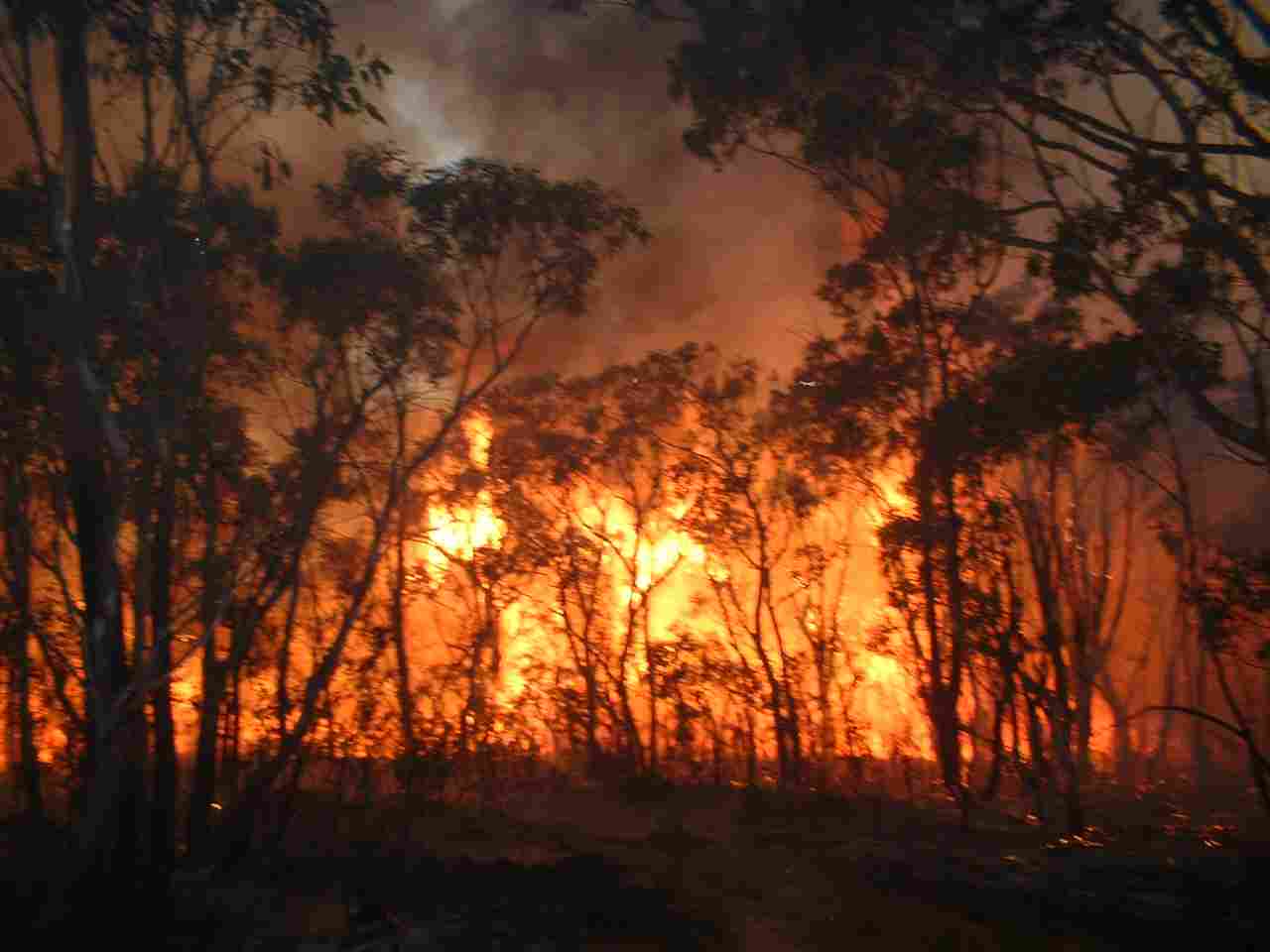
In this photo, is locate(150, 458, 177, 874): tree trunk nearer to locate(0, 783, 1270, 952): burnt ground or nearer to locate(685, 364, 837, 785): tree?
locate(0, 783, 1270, 952): burnt ground

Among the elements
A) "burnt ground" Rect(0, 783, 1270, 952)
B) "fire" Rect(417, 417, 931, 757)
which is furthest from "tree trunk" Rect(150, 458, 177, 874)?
"fire" Rect(417, 417, 931, 757)

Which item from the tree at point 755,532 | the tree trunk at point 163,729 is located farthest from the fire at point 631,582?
the tree trunk at point 163,729

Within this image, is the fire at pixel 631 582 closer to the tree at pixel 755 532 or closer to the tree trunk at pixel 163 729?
the tree at pixel 755 532

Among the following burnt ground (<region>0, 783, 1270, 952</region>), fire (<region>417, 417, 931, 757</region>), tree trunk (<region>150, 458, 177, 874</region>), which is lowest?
burnt ground (<region>0, 783, 1270, 952</region>)

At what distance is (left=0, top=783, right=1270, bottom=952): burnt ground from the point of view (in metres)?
10.3

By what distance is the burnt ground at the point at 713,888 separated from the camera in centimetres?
1034

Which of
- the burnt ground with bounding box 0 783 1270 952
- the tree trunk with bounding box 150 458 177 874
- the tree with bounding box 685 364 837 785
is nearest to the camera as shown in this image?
the burnt ground with bounding box 0 783 1270 952

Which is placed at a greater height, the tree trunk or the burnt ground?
the tree trunk

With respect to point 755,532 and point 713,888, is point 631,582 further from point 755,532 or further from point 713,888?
point 713,888

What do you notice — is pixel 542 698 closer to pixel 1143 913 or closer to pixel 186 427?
pixel 186 427

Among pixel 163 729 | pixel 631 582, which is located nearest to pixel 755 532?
pixel 631 582

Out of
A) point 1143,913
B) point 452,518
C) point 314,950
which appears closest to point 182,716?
point 452,518

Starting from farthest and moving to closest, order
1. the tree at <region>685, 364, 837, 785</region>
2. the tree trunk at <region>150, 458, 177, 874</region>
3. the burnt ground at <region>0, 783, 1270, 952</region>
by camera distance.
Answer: the tree at <region>685, 364, 837, 785</region> → the tree trunk at <region>150, 458, 177, 874</region> → the burnt ground at <region>0, 783, 1270, 952</region>

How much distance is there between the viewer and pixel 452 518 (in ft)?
76.0
